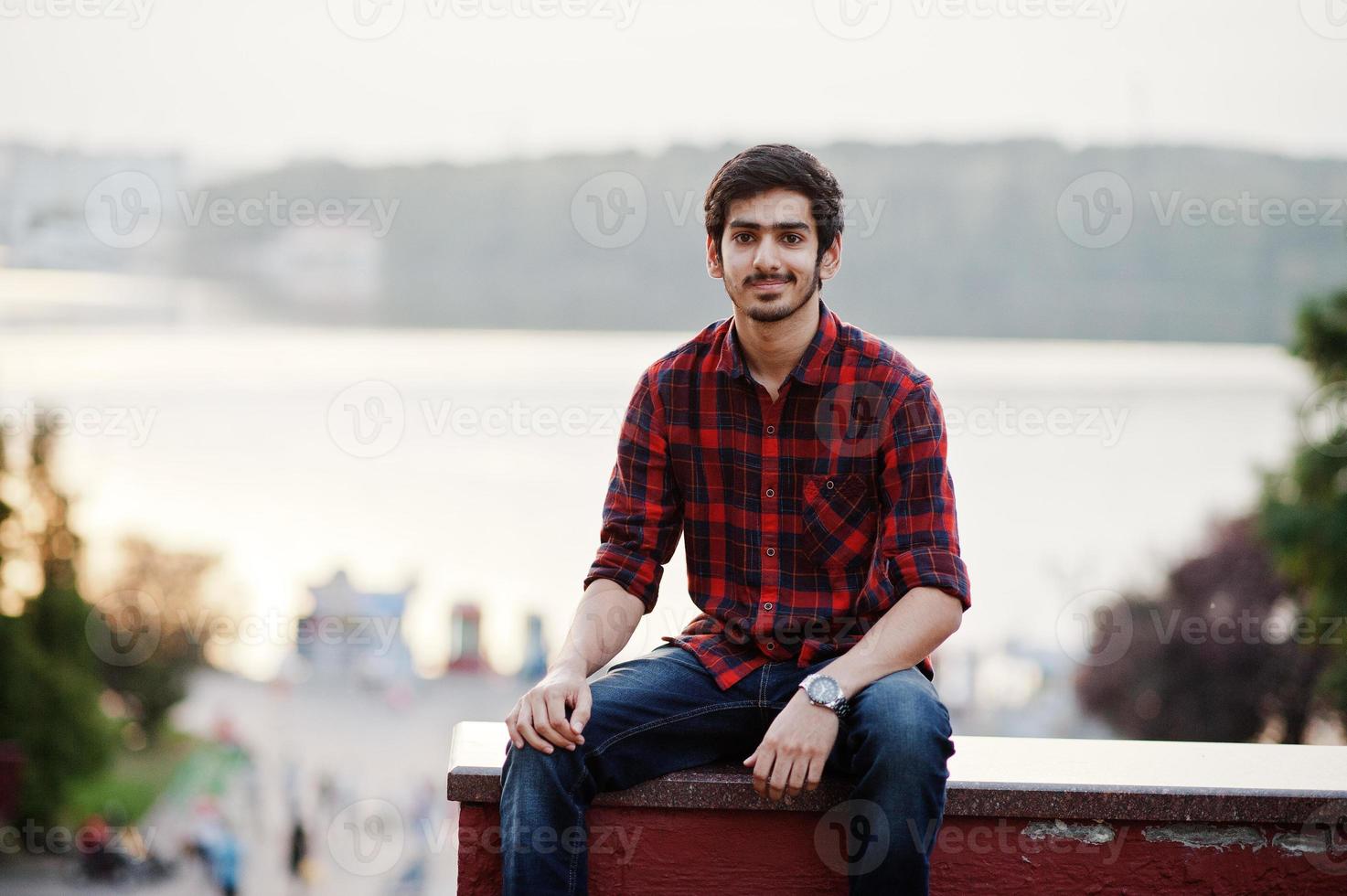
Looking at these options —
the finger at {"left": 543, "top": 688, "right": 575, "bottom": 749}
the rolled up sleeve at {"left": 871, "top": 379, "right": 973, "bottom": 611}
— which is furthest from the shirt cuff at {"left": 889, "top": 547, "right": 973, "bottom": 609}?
the finger at {"left": 543, "top": 688, "right": 575, "bottom": 749}

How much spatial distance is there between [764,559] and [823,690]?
12.1 inches

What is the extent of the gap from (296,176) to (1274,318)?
5514cm

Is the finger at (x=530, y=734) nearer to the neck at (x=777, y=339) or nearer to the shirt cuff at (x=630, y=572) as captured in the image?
the shirt cuff at (x=630, y=572)

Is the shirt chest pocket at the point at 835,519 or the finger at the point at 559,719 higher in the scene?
the shirt chest pocket at the point at 835,519

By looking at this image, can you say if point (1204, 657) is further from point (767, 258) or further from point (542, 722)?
point (542, 722)

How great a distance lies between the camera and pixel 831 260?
7.86ft

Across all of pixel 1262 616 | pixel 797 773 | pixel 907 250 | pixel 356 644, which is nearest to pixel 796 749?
pixel 797 773

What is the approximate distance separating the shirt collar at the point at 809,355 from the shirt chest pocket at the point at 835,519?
185 mm

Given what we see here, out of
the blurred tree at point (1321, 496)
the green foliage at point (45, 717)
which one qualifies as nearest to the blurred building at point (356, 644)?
the green foliage at point (45, 717)

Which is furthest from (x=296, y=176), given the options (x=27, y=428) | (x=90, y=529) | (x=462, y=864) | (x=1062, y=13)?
(x=462, y=864)

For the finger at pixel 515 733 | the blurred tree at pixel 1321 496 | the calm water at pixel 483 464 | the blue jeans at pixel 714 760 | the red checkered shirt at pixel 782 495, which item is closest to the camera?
the blue jeans at pixel 714 760

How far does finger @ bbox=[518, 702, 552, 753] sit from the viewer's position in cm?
210

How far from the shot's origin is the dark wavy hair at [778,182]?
229 cm

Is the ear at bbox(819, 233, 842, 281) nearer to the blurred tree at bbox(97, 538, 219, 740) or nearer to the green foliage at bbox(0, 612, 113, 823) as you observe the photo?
the green foliage at bbox(0, 612, 113, 823)
